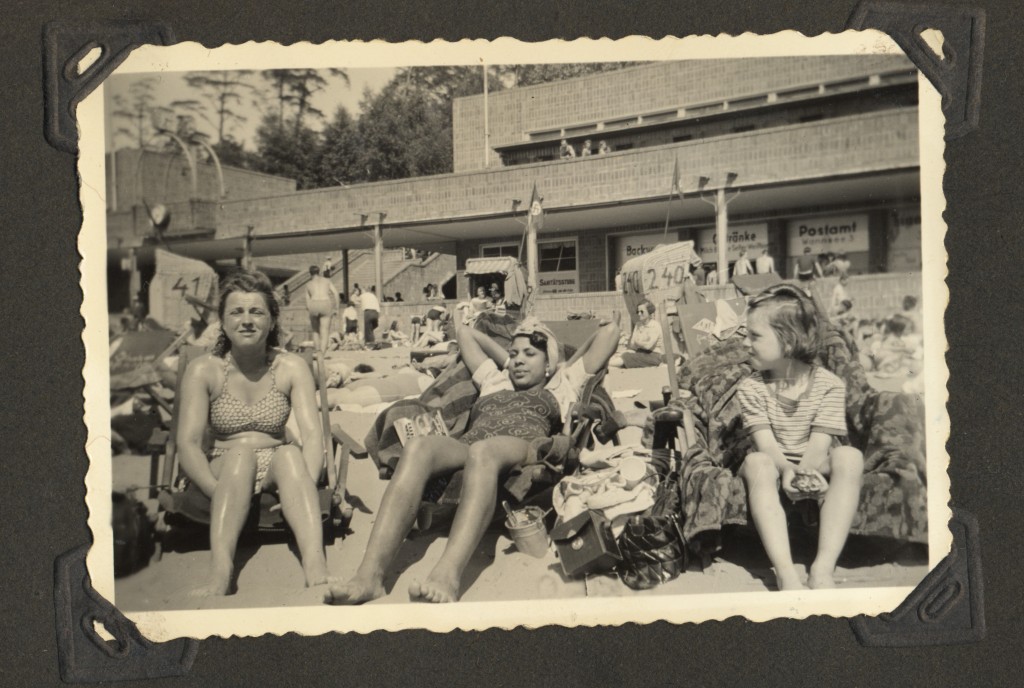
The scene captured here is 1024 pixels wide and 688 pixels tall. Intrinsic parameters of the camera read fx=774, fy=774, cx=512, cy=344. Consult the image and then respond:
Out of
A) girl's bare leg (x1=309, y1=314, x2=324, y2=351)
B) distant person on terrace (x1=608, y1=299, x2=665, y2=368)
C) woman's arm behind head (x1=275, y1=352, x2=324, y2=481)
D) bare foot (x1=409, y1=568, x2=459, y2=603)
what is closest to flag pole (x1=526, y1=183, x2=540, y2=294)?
distant person on terrace (x1=608, y1=299, x2=665, y2=368)

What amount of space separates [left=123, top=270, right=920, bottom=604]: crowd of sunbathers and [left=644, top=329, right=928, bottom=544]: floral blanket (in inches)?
2.3

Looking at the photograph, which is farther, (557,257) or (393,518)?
(557,257)

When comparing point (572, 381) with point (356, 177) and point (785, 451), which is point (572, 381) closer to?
point (785, 451)

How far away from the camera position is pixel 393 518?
299 cm

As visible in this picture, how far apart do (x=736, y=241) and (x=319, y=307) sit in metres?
1.70

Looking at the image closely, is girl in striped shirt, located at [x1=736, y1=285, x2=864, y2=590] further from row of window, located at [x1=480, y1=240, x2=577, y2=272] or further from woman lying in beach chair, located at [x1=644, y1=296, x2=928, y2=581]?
row of window, located at [x1=480, y1=240, x2=577, y2=272]

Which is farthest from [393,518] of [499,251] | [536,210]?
[536,210]

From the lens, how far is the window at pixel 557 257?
3121mm

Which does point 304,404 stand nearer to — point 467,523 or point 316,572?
point 316,572

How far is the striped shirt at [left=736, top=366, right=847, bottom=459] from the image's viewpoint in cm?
309

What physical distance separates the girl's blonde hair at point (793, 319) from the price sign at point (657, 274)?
0.32 metres

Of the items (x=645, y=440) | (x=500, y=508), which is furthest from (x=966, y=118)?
(x=500, y=508)

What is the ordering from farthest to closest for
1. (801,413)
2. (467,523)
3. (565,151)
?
(565,151) → (801,413) → (467,523)

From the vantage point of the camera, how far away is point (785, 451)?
309 centimetres
